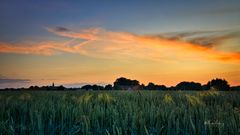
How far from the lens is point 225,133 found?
2.49 m

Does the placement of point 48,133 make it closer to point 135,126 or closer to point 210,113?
point 135,126

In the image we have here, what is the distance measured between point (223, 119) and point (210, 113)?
1.57ft

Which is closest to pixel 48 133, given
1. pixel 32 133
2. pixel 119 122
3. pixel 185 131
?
pixel 32 133

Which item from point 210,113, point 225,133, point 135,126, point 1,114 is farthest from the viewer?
point 1,114

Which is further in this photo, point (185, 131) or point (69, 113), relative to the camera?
point (69, 113)

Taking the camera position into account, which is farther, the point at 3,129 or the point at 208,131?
the point at 3,129

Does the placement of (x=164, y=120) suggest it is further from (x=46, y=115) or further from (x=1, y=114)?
(x=1, y=114)

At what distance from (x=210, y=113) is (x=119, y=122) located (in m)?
1.15

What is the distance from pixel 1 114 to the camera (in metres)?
4.11

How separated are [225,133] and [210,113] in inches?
43.3

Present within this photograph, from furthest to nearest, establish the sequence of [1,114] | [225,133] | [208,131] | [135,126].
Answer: [1,114]
[135,126]
[208,131]
[225,133]

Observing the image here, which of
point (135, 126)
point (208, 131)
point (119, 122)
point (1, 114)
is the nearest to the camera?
point (208, 131)

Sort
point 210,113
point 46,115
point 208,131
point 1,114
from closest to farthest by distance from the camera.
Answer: point 208,131 → point 210,113 → point 46,115 → point 1,114

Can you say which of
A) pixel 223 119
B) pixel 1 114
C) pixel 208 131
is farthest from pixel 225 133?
pixel 1 114
